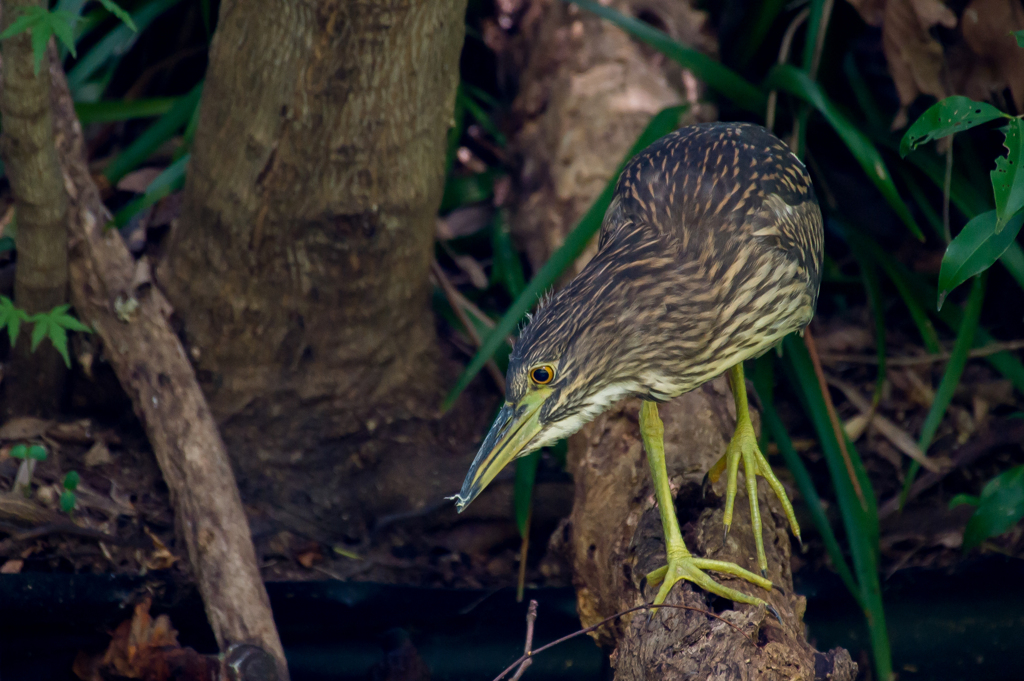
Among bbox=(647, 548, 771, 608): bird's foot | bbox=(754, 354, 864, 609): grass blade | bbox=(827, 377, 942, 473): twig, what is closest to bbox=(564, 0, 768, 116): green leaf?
bbox=(754, 354, 864, 609): grass blade

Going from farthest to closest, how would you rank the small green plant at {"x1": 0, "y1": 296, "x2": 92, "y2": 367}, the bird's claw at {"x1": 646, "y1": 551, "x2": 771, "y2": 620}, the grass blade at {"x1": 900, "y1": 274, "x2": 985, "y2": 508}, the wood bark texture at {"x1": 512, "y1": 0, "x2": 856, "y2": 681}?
the grass blade at {"x1": 900, "y1": 274, "x2": 985, "y2": 508}
the small green plant at {"x1": 0, "y1": 296, "x2": 92, "y2": 367}
the bird's claw at {"x1": 646, "y1": 551, "x2": 771, "y2": 620}
the wood bark texture at {"x1": 512, "y1": 0, "x2": 856, "y2": 681}

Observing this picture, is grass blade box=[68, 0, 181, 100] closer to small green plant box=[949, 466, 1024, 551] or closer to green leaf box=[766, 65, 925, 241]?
green leaf box=[766, 65, 925, 241]

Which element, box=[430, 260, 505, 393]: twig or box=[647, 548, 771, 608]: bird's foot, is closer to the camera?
box=[647, 548, 771, 608]: bird's foot

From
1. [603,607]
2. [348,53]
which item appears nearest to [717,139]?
[348,53]

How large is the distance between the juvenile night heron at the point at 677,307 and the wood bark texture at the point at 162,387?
783 mm

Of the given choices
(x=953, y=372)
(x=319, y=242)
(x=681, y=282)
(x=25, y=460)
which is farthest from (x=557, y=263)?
(x=25, y=460)

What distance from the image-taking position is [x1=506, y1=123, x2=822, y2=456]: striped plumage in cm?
185

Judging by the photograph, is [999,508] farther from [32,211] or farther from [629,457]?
[32,211]

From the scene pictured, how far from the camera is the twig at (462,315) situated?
310 cm

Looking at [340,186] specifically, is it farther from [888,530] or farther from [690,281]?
[888,530]

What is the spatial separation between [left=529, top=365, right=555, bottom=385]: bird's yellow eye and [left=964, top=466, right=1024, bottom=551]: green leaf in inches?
54.8

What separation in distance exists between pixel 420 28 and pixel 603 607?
1.52 metres

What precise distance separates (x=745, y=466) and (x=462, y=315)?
1278 mm

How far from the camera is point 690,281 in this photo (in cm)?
198
